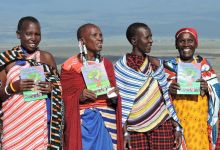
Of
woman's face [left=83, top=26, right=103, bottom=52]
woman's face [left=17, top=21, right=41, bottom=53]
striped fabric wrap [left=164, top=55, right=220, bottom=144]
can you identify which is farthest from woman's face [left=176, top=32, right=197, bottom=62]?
woman's face [left=17, top=21, right=41, bottom=53]

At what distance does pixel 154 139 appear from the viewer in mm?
6648

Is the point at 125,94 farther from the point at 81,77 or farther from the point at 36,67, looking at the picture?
the point at 36,67

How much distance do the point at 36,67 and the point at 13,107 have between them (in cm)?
53

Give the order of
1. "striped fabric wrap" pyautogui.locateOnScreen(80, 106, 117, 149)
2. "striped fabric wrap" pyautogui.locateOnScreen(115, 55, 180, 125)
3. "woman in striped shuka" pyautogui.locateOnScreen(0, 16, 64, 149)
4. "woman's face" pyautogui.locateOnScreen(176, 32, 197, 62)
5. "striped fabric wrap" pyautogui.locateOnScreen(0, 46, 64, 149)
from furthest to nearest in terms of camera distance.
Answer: "woman's face" pyautogui.locateOnScreen(176, 32, 197, 62), "striped fabric wrap" pyautogui.locateOnScreen(115, 55, 180, 125), "striped fabric wrap" pyautogui.locateOnScreen(80, 106, 117, 149), "striped fabric wrap" pyautogui.locateOnScreen(0, 46, 64, 149), "woman in striped shuka" pyautogui.locateOnScreen(0, 16, 64, 149)

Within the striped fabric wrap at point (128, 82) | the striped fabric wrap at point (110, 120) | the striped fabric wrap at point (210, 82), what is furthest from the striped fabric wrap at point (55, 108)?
the striped fabric wrap at point (210, 82)

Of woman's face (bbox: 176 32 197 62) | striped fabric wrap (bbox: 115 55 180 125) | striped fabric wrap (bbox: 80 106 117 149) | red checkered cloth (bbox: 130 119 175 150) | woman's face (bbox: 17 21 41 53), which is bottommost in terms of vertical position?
red checkered cloth (bbox: 130 119 175 150)

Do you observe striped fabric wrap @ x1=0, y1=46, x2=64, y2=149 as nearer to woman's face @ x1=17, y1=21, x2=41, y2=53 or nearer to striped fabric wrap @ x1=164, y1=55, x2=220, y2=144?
woman's face @ x1=17, y1=21, x2=41, y2=53

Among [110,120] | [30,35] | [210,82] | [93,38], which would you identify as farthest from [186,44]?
[30,35]

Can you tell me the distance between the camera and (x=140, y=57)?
6777 millimetres

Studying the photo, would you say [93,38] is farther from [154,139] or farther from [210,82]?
[210,82]

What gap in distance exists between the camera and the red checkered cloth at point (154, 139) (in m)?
6.64

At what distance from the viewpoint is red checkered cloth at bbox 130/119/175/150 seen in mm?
6641

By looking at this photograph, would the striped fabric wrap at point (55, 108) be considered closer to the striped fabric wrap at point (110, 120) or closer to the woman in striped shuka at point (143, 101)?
the striped fabric wrap at point (110, 120)

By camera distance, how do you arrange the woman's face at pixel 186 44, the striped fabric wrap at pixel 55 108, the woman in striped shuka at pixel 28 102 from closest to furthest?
the woman in striped shuka at pixel 28 102 → the striped fabric wrap at pixel 55 108 → the woman's face at pixel 186 44
